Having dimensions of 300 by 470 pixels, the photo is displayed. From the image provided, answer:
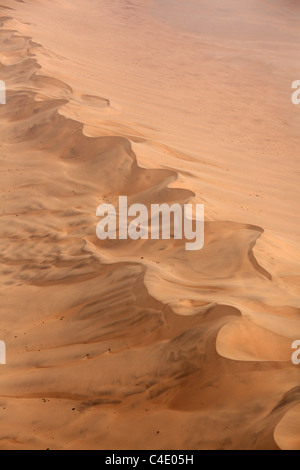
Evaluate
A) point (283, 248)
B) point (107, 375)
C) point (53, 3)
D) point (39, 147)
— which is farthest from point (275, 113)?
point (53, 3)

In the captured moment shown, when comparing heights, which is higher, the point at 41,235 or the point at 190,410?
the point at 190,410

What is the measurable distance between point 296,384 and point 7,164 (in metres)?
4.28

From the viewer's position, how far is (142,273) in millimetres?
3934

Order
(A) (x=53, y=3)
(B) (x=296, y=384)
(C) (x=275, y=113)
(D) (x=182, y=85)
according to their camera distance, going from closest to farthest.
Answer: (B) (x=296, y=384)
(C) (x=275, y=113)
(D) (x=182, y=85)
(A) (x=53, y=3)

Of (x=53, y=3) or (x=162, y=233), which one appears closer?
(x=162, y=233)

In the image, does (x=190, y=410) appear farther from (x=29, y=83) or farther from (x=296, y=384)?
(x=29, y=83)

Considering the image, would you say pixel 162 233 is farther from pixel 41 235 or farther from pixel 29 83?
pixel 29 83

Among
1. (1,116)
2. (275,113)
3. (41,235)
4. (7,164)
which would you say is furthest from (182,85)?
(41,235)

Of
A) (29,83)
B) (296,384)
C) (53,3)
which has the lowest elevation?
(53,3)

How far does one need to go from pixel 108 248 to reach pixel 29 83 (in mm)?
4787

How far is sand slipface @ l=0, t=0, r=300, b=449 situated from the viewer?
299 centimetres

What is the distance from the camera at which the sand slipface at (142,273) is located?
2992 mm

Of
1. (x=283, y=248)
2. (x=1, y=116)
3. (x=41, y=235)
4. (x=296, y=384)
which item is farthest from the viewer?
(x=1, y=116)

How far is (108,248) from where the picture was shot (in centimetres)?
456
